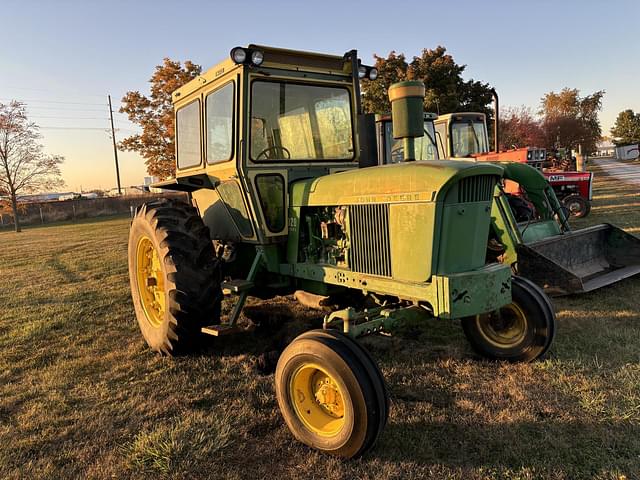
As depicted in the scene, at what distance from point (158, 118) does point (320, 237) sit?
1883 cm

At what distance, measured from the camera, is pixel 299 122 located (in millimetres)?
4043

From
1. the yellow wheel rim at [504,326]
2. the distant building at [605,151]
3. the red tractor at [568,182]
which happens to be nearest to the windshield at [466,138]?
the red tractor at [568,182]

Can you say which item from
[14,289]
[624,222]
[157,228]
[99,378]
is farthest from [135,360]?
[624,222]

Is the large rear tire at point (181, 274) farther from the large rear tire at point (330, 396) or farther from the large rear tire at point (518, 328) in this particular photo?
the large rear tire at point (518, 328)

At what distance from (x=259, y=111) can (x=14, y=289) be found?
6.20m

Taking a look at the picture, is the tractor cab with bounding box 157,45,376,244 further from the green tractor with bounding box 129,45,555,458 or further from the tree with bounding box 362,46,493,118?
the tree with bounding box 362,46,493,118

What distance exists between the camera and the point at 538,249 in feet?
16.5

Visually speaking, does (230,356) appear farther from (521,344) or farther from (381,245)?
(521,344)

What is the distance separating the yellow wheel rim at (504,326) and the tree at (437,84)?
75.9ft

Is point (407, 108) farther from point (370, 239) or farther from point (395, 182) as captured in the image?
point (370, 239)

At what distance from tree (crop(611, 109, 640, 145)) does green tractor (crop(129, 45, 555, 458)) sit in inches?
2688

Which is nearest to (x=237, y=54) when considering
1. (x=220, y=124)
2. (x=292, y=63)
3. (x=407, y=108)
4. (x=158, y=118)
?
(x=292, y=63)

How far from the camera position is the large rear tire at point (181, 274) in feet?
12.2

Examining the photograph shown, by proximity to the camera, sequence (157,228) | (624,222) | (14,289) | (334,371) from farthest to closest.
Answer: (624,222)
(14,289)
(157,228)
(334,371)
